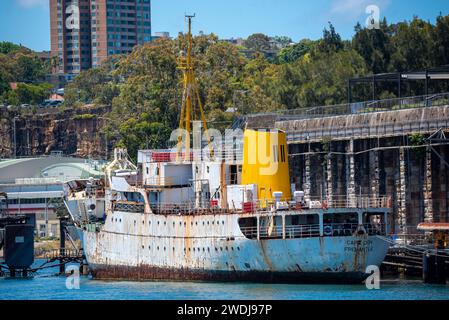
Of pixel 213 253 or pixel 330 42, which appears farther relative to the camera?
pixel 330 42

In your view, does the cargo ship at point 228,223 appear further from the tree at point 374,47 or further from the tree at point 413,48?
the tree at point 374,47

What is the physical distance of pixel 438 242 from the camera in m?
70.6

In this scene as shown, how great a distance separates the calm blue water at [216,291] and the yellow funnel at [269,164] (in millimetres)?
5296

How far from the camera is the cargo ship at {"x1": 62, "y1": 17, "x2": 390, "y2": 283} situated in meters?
68.6

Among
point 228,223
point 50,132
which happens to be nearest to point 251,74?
point 50,132

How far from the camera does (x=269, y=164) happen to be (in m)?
72.8

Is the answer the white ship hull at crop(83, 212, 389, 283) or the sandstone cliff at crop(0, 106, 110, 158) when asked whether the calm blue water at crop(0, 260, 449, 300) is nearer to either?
the white ship hull at crop(83, 212, 389, 283)

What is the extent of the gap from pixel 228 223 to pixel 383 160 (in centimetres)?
1297

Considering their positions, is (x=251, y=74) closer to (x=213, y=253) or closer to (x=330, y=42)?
(x=330, y=42)

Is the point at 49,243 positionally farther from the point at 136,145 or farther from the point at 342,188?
the point at 342,188

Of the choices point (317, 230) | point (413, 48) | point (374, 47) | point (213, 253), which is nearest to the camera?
point (317, 230)

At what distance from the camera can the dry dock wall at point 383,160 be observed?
253ft

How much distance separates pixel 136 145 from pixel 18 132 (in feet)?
170

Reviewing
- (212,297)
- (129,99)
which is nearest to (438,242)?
(212,297)
